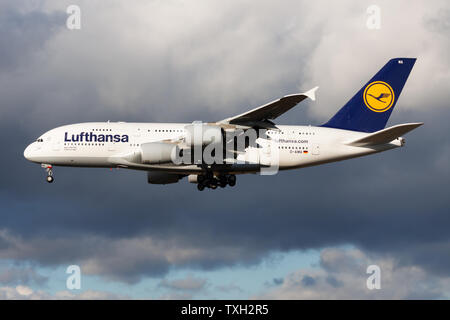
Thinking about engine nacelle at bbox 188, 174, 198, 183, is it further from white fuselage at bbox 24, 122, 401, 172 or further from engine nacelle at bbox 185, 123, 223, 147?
engine nacelle at bbox 185, 123, 223, 147

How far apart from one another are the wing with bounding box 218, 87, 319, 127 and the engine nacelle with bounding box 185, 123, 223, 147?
1.21 metres

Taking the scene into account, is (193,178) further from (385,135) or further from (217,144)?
(385,135)

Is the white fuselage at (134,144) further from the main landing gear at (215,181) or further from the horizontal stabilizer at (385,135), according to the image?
the main landing gear at (215,181)

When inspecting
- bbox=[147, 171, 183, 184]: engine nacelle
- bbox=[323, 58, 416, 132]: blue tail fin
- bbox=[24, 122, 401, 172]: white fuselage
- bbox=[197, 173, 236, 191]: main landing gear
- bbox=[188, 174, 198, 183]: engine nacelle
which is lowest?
bbox=[197, 173, 236, 191]: main landing gear

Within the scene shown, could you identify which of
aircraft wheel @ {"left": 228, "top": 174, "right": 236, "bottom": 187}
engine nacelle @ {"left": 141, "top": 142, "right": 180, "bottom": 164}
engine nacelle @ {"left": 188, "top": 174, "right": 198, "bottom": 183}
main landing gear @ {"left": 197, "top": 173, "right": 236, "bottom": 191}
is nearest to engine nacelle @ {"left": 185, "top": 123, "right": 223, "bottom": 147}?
engine nacelle @ {"left": 141, "top": 142, "right": 180, "bottom": 164}

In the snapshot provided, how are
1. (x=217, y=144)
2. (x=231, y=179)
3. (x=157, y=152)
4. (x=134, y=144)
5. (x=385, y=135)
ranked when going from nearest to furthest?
1. (x=157, y=152)
2. (x=217, y=144)
3. (x=134, y=144)
4. (x=385, y=135)
5. (x=231, y=179)

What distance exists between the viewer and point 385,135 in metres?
52.7

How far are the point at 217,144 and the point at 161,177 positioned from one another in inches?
336

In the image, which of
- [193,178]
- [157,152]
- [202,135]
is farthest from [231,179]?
[157,152]

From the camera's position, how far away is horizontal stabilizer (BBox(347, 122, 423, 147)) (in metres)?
50.4

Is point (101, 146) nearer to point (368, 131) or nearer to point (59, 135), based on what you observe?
point (59, 135)

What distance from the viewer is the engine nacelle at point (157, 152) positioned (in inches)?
1961

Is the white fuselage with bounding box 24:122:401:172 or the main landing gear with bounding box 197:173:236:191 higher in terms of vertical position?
the white fuselage with bounding box 24:122:401:172

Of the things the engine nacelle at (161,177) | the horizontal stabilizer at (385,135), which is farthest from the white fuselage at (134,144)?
the engine nacelle at (161,177)
